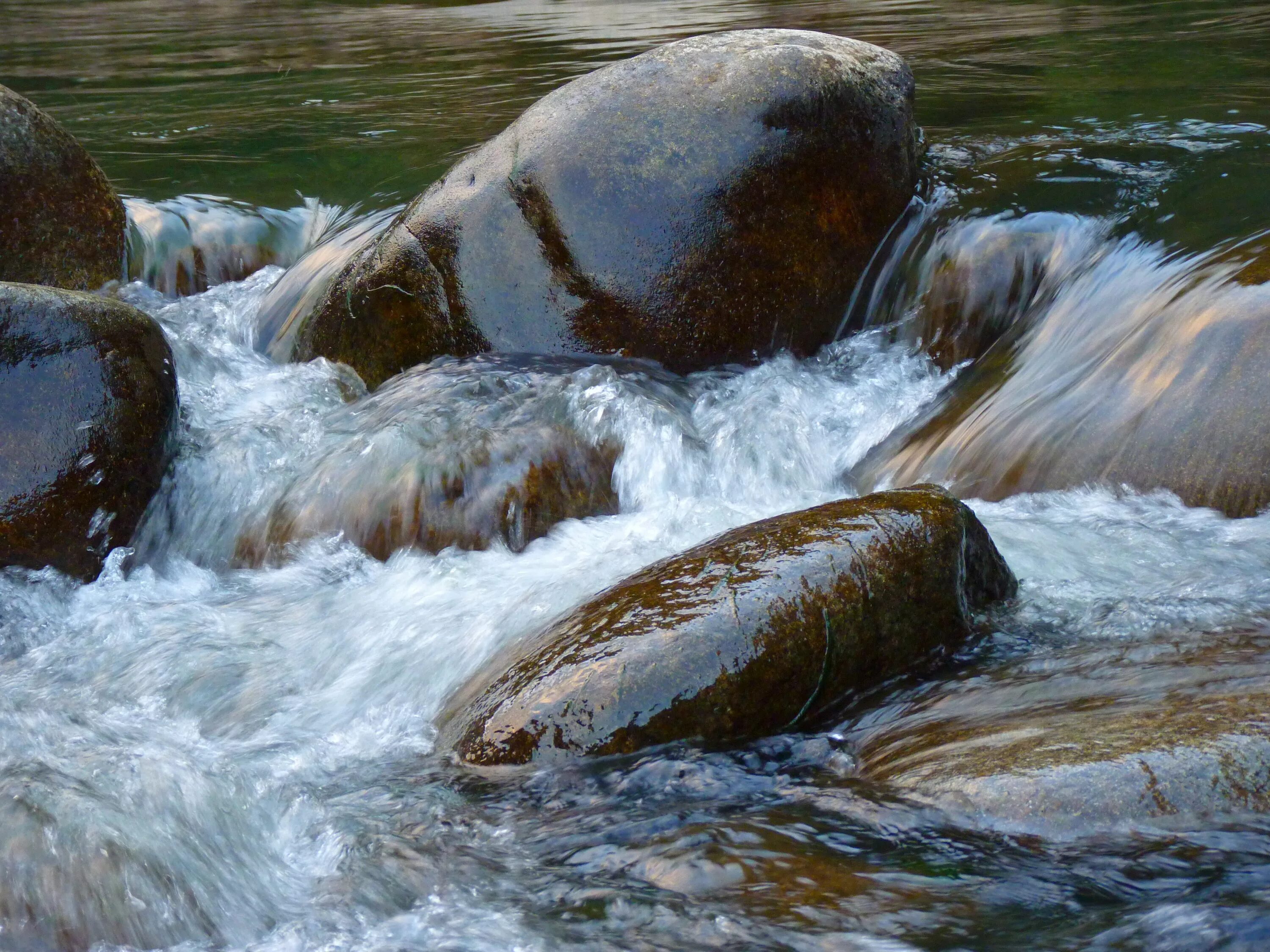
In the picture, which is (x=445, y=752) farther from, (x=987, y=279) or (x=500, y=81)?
(x=500, y=81)

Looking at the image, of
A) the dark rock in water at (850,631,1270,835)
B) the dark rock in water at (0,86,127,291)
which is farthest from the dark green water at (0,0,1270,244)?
the dark rock in water at (850,631,1270,835)

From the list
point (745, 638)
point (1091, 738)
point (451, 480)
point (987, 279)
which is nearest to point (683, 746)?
point (745, 638)

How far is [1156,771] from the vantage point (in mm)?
2488

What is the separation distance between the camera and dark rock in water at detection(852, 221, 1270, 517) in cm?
412

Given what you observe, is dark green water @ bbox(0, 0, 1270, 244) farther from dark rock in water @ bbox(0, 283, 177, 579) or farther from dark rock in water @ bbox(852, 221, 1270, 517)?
dark rock in water @ bbox(0, 283, 177, 579)

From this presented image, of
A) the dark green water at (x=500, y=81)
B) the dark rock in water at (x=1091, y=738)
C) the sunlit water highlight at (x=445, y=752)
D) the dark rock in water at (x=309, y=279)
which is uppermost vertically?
the dark green water at (x=500, y=81)

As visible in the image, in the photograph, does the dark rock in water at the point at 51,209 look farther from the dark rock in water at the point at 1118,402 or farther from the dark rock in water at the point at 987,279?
the dark rock in water at the point at 1118,402

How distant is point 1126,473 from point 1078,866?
2.23m

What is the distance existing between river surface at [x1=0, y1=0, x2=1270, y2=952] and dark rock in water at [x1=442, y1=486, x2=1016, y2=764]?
0.30ft

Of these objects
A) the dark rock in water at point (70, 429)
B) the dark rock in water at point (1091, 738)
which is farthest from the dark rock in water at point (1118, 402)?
the dark rock in water at point (70, 429)

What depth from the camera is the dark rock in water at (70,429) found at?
4938mm

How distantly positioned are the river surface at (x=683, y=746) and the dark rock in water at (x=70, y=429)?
157 mm

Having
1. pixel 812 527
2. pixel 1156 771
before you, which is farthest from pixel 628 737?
pixel 1156 771

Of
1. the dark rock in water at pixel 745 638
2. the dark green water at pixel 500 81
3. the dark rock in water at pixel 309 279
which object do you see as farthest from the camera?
the dark green water at pixel 500 81
